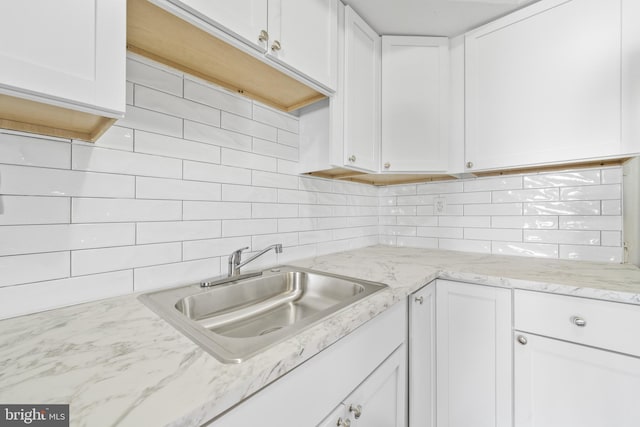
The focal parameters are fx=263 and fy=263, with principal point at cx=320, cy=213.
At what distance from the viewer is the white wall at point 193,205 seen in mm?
708

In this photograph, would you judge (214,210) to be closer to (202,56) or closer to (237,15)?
(202,56)

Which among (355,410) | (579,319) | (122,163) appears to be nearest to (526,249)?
(579,319)

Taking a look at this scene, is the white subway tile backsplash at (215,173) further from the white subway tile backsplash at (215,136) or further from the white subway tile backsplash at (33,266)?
the white subway tile backsplash at (33,266)

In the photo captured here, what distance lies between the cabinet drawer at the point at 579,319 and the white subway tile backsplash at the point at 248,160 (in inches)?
46.6

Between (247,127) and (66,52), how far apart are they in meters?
0.69

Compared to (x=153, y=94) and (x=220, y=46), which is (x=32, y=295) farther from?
(x=220, y=46)

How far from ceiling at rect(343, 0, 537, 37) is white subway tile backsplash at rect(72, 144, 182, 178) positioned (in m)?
1.17

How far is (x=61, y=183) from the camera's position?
74 centimetres

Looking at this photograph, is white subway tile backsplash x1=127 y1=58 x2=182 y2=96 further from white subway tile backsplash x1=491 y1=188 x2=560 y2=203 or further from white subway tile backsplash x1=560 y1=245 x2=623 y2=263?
white subway tile backsplash x1=560 y1=245 x2=623 y2=263

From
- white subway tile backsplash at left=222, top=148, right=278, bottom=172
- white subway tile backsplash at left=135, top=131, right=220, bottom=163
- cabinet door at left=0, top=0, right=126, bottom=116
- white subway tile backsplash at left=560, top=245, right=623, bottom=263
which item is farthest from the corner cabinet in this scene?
white subway tile backsplash at left=560, top=245, right=623, bottom=263

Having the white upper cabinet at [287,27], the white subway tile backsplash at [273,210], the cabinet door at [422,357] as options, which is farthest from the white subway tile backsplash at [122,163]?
the cabinet door at [422,357]

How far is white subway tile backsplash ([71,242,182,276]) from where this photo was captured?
77cm

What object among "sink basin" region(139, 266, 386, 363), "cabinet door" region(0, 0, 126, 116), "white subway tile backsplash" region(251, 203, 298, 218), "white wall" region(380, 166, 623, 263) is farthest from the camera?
"white wall" region(380, 166, 623, 263)

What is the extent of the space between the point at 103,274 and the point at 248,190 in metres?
0.59
